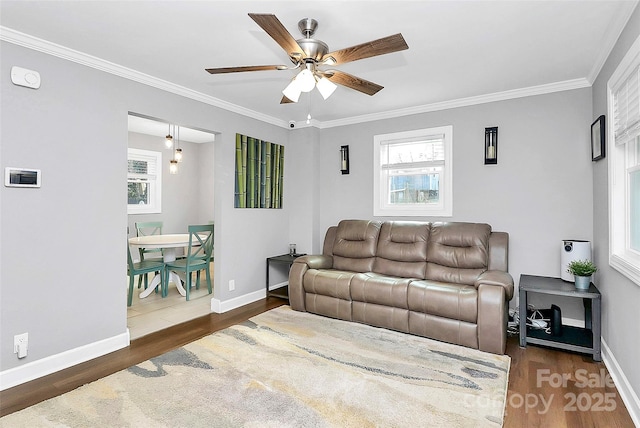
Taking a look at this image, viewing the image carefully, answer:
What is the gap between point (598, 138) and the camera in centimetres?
292

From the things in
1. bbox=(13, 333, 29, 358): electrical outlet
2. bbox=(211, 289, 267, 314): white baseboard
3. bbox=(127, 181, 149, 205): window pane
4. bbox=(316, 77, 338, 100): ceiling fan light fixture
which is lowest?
bbox=(211, 289, 267, 314): white baseboard

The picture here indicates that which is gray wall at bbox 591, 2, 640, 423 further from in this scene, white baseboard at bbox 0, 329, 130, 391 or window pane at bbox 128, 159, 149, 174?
window pane at bbox 128, 159, 149, 174

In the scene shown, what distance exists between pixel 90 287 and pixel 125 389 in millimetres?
994

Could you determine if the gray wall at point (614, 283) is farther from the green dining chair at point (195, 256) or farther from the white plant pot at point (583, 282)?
the green dining chair at point (195, 256)

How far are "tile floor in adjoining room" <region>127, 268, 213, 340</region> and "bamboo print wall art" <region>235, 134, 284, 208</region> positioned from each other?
1364 millimetres

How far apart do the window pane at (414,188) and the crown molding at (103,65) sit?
84.3 inches

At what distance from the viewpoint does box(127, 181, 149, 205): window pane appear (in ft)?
21.0

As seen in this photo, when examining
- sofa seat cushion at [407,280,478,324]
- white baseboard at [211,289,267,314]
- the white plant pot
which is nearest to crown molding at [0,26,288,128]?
white baseboard at [211,289,267,314]

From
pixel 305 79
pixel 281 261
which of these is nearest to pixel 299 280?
pixel 281 261

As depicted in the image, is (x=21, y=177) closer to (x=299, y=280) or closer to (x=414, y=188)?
(x=299, y=280)

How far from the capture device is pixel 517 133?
3670mm

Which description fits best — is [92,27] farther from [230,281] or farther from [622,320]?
[622,320]

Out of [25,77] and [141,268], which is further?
[141,268]

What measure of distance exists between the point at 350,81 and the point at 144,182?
5501 mm
